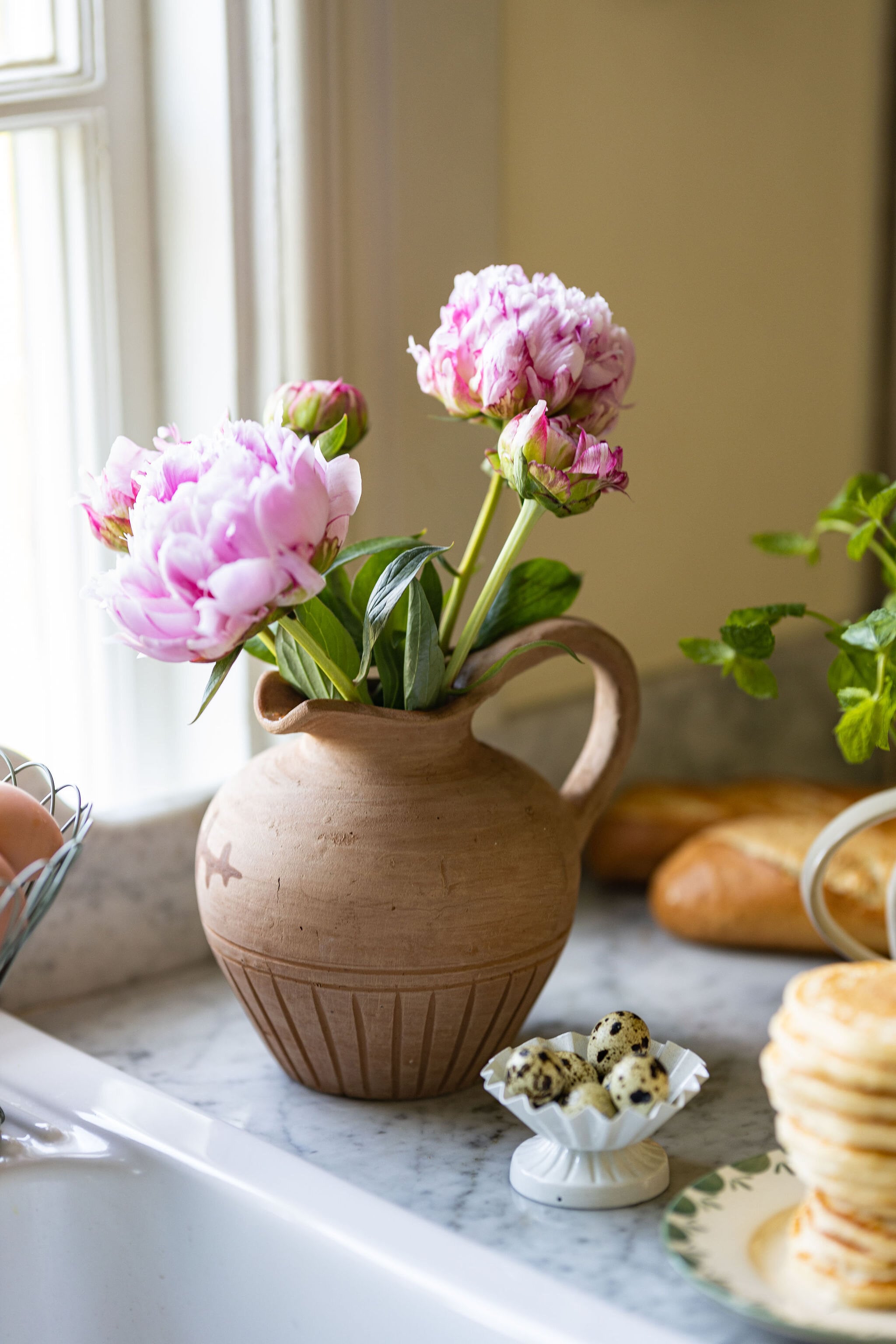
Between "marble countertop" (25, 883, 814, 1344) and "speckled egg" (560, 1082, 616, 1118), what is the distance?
0.05 metres

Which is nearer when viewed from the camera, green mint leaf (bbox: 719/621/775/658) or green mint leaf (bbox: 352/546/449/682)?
green mint leaf (bbox: 352/546/449/682)

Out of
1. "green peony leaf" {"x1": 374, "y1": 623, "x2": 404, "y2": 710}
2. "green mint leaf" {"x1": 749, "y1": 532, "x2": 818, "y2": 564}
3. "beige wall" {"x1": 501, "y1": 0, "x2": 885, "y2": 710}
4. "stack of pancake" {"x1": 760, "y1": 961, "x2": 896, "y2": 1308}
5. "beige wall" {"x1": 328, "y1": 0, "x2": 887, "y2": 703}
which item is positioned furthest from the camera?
"beige wall" {"x1": 501, "y1": 0, "x2": 885, "y2": 710}

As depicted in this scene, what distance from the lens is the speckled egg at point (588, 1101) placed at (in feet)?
2.01

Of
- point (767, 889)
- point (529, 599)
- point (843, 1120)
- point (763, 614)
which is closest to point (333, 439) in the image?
point (529, 599)

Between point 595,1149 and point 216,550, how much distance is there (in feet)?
1.04

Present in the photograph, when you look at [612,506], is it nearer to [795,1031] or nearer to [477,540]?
[477,540]

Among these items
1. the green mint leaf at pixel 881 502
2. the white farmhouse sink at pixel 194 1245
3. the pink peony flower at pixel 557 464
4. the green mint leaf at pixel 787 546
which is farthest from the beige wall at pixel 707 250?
the white farmhouse sink at pixel 194 1245

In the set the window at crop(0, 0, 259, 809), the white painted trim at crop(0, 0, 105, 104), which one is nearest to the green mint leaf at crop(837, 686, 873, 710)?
the window at crop(0, 0, 259, 809)

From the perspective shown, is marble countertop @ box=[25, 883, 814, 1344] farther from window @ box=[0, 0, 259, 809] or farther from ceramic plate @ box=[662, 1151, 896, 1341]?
window @ box=[0, 0, 259, 809]

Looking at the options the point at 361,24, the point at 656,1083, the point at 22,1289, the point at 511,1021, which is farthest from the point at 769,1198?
the point at 361,24

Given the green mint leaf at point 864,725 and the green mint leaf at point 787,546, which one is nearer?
the green mint leaf at point 864,725

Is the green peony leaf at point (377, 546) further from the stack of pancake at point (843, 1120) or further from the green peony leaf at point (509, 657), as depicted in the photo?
the stack of pancake at point (843, 1120)

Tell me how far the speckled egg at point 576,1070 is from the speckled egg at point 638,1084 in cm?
1

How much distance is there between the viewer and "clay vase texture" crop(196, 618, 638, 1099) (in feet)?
2.19
